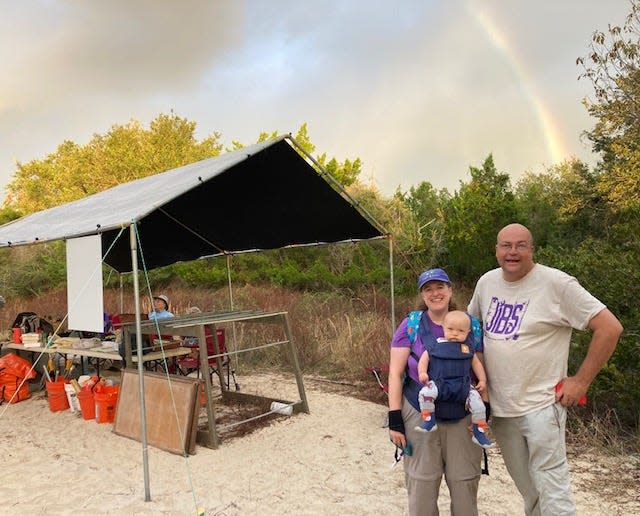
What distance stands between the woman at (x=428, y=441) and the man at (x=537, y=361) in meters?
0.17

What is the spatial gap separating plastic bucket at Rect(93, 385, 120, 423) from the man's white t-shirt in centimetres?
419

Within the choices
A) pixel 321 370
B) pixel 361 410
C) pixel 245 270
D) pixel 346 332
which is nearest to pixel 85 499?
pixel 361 410

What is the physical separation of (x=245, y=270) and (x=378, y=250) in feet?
12.9

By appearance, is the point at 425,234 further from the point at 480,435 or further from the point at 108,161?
the point at 108,161

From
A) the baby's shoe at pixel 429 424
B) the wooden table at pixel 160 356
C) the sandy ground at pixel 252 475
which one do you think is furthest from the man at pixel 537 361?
the wooden table at pixel 160 356

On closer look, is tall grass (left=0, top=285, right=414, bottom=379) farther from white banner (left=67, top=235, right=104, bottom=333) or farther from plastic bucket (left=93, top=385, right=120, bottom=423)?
white banner (left=67, top=235, right=104, bottom=333)

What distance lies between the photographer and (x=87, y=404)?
5473mm

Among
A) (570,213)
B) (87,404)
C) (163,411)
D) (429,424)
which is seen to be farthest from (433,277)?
(570,213)

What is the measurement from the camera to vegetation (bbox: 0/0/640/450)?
479 cm

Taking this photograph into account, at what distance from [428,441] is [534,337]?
2.12 feet

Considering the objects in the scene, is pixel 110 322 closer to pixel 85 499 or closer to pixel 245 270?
pixel 85 499

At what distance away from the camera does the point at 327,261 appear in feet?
53.1

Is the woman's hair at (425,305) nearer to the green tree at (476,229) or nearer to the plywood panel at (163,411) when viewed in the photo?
the plywood panel at (163,411)

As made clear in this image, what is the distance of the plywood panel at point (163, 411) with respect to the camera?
176 inches
